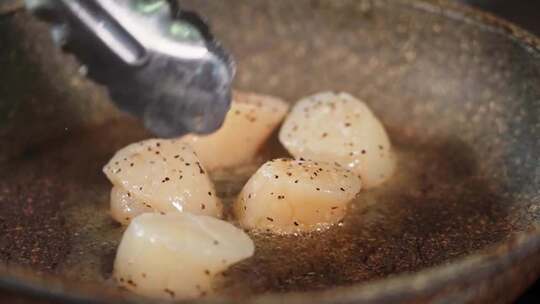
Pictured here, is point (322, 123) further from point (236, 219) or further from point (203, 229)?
point (203, 229)

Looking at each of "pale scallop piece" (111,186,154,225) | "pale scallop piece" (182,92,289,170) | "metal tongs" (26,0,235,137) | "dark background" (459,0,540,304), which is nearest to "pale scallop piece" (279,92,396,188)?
"pale scallop piece" (182,92,289,170)

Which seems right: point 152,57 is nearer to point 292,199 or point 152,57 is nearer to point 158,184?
point 158,184

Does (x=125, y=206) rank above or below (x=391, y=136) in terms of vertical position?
below

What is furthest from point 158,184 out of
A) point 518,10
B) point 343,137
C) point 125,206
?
point 518,10

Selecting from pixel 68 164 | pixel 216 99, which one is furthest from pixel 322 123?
pixel 68 164

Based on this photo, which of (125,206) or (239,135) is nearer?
(125,206)

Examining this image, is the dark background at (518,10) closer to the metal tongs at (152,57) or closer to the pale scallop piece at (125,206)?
the metal tongs at (152,57)
